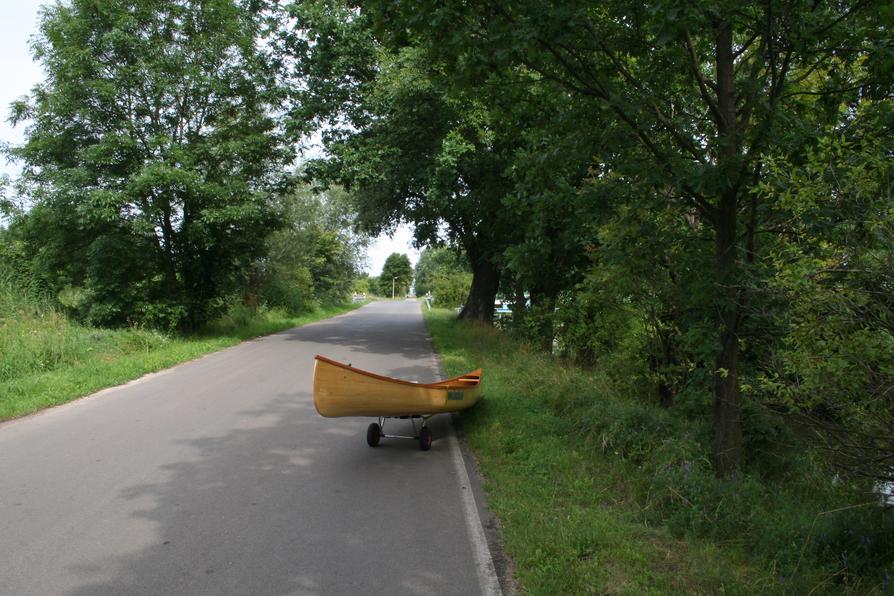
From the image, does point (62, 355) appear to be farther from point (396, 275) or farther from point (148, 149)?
point (396, 275)

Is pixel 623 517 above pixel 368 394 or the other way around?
the other way around

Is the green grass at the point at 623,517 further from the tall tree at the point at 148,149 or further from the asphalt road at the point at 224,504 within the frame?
the tall tree at the point at 148,149

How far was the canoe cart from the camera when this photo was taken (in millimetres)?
6035

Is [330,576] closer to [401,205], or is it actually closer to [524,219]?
[524,219]

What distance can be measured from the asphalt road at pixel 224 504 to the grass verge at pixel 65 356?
78cm

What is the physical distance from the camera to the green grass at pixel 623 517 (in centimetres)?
378

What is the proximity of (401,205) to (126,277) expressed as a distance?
31.6ft

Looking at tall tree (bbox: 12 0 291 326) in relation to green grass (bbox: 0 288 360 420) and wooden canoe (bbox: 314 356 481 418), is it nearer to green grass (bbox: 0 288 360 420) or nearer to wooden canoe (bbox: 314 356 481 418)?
green grass (bbox: 0 288 360 420)

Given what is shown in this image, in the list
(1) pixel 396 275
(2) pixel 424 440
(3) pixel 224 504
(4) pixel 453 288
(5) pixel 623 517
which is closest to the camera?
(5) pixel 623 517

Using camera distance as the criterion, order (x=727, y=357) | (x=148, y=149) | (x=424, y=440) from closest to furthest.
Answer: (x=727, y=357)
(x=424, y=440)
(x=148, y=149)

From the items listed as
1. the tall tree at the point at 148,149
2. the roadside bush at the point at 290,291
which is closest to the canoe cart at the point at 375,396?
the tall tree at the point at 148,149

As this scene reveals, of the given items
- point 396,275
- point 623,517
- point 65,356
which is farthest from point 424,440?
point 396,275

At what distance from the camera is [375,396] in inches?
252

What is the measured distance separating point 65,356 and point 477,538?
10.3 metres
